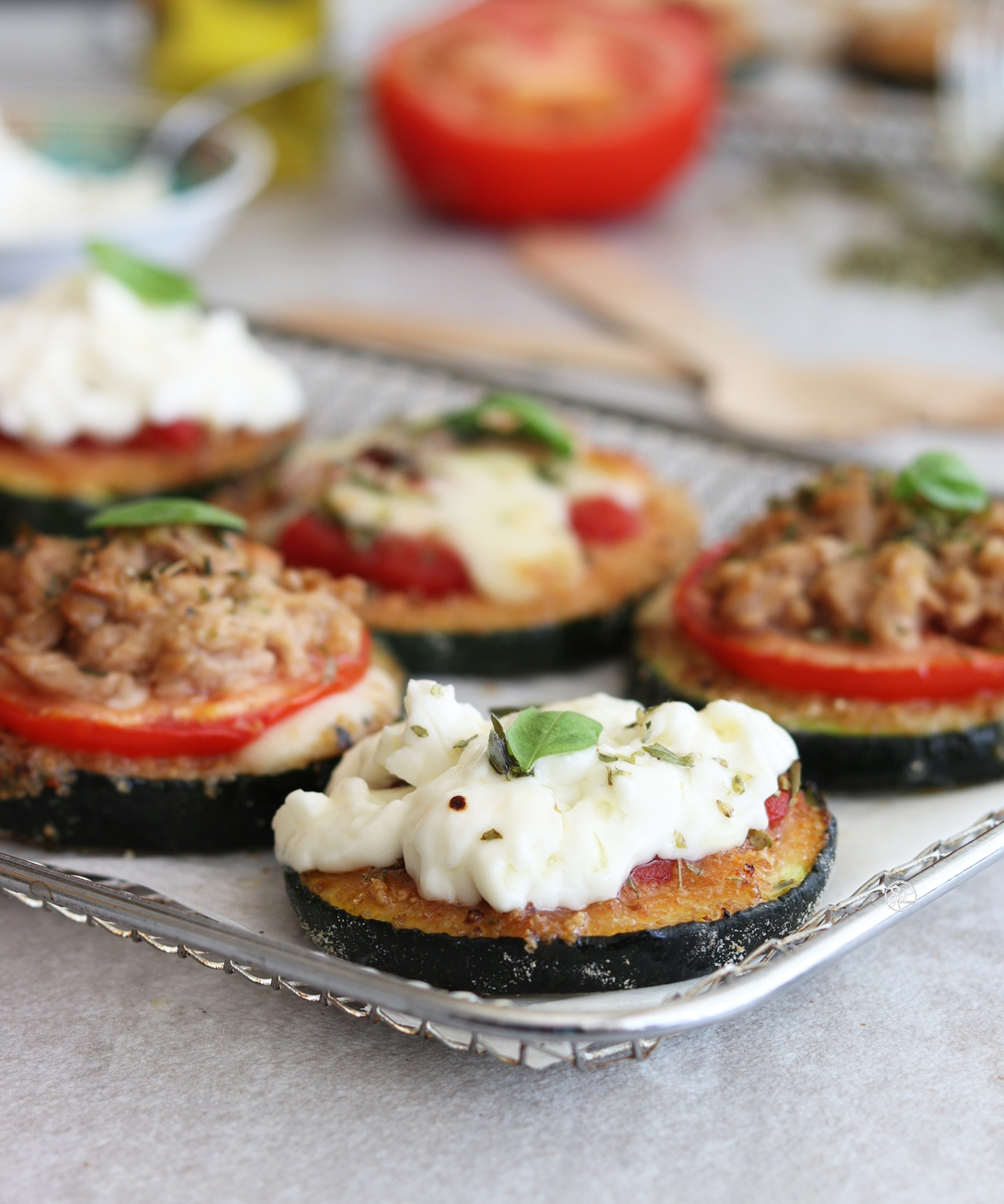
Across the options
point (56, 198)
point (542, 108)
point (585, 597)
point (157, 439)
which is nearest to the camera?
point (585, 597)

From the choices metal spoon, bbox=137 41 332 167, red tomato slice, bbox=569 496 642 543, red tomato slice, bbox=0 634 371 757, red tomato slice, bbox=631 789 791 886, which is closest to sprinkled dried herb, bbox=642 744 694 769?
red tomato slice, bbox=631 789 791 886

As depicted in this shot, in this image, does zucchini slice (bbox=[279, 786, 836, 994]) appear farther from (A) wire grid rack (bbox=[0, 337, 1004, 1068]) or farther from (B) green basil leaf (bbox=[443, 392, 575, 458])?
(B) green basil leaf (bbox=[443, 392, 575, 458])

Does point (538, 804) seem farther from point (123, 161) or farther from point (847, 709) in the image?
point (123, 161)

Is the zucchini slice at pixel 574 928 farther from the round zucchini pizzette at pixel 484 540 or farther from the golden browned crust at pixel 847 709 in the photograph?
the round zucchini pizzette at pixel 484 540

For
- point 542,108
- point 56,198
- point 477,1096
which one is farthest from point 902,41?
point 477,1096

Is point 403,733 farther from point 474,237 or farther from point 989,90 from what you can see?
point 989,90

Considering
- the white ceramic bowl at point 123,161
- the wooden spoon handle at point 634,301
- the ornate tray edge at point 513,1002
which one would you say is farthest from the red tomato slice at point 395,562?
→ the wooden spoon handle at point 634,301
